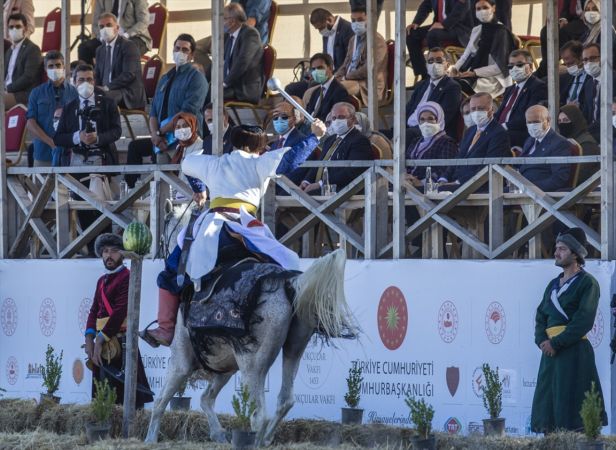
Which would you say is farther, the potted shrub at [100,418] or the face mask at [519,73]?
the face mask at [519,73]

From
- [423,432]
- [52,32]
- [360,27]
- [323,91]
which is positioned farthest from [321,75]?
[423,432]

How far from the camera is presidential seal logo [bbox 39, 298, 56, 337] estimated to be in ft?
51.7

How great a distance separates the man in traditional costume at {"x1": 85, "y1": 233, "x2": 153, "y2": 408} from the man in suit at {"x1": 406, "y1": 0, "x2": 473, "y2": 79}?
5379mm

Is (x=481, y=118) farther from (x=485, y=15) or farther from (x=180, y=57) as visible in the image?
(x=180, y=57)

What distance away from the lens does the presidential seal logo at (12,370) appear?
15992 millimetres

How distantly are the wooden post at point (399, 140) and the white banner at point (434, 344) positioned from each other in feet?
0.73

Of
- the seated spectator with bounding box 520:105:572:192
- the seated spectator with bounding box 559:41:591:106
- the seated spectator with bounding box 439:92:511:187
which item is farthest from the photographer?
the seated spectator with bounding box 559:41:591:106

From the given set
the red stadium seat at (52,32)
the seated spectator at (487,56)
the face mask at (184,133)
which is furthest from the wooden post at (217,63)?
the red stadium seat at (52,32)

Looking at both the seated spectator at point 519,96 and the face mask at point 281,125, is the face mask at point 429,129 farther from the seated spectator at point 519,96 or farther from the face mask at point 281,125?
the face mask at point 281,125

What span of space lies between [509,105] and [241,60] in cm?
358

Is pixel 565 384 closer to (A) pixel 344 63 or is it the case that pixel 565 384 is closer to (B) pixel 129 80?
(A) pixel 344 63

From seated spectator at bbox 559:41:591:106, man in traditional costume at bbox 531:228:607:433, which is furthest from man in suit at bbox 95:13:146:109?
man in traditional costume at bbox 531:228:607:433

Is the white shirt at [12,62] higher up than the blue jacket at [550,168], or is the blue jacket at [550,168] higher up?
the white shirt at [12,62]

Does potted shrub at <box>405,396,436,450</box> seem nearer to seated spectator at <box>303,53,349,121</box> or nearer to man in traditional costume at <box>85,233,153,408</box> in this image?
man in traditional costume at <box>85,233,153,408</box>
